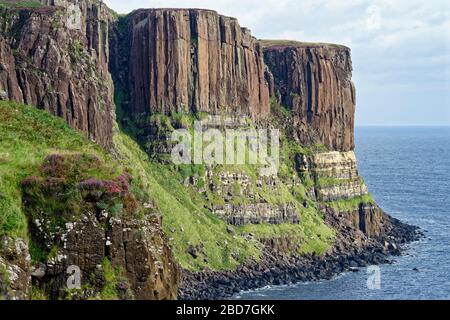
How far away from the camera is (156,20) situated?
168 meters

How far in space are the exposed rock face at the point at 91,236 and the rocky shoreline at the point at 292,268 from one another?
230 ft

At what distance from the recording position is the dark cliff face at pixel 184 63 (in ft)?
554

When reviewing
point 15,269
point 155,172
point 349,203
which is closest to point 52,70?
point 155,172

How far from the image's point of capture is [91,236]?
180ft

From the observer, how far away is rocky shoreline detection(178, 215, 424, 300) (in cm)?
13362

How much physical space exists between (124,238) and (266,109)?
133m

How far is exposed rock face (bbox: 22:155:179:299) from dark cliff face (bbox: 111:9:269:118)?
112544mm

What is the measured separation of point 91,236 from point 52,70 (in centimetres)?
6756

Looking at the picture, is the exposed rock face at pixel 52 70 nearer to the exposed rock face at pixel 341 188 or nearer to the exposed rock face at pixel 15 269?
the exposed rock face at pixel 15 269

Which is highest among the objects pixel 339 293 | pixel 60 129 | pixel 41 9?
pixel 41 9

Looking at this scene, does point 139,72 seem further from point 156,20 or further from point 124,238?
point 124,238

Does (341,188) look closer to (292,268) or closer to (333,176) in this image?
(333,176)

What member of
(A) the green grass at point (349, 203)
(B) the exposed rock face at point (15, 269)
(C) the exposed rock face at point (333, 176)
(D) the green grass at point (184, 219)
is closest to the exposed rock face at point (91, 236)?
(B) the exposed rock face at point (15, 269)
